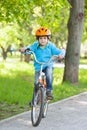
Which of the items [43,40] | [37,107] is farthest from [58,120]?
[43,40]

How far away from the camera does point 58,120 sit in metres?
7.99

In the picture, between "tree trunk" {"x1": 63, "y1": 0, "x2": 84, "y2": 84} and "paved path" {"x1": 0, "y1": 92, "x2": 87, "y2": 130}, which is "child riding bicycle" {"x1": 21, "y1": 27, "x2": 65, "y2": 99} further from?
"tree trunk" {"x1": 63, "y1": 0, "x2": 84, "y2": 84}

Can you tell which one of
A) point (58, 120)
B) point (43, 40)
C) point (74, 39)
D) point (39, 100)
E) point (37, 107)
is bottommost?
point (58, 120)

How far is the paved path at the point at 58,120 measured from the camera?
7.27m

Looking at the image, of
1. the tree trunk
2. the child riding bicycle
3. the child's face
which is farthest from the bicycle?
the tree trunk

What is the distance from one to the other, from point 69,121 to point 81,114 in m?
0.90

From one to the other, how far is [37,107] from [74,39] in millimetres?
7973

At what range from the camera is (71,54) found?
1530cm

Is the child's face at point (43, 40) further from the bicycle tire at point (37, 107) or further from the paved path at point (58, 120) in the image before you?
the paved path at point (58, 120)

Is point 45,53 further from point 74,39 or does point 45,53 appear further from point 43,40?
point 74,39

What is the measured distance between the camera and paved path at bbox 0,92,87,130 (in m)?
7.27

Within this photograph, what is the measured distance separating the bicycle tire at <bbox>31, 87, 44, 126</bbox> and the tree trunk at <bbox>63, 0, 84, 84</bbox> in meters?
7.85

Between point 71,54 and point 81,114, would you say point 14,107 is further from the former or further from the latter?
point 71,54

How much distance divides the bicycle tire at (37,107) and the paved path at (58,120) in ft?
0.38
